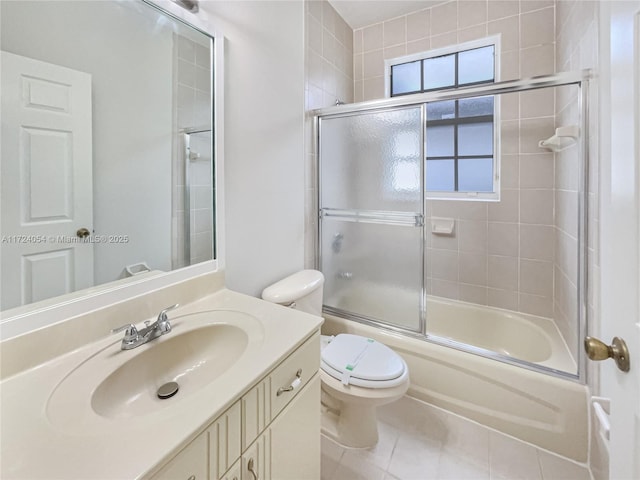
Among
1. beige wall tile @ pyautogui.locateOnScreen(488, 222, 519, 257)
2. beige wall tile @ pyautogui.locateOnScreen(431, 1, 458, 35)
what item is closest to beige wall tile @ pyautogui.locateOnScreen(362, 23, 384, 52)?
beige wall tile @ pyautogui.locateOnScreen(431, 1, 458, 35)

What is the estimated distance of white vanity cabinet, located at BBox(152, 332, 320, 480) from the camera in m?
0.60

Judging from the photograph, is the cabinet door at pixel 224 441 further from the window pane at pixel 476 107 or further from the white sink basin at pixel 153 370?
the window pane at pixel 476 107

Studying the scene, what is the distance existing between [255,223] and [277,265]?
12.3 inches

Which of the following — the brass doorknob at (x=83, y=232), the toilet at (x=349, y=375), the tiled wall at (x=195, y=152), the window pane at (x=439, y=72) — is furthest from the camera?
the window pane at (x=439, y=72)

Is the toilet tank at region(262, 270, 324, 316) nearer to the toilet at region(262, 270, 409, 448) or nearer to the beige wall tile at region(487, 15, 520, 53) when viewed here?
the toilet at region(262, 270, 409, 448)

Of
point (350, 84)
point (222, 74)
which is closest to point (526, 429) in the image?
point (222, 74)

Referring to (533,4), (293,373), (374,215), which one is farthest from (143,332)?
(533,4)

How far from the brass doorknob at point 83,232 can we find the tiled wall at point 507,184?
228 centimetres

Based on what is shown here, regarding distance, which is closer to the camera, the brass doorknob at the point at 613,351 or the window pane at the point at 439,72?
the brass doorknob at the point at 613,351

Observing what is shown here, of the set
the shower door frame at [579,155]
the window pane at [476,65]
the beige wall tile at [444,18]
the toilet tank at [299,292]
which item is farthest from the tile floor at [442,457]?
the beige wall tile at [444,18]

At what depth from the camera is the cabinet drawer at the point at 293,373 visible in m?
0.80

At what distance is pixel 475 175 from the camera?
2352 millimetres

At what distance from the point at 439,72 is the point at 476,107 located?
0.45m

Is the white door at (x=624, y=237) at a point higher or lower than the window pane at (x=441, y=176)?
lower
